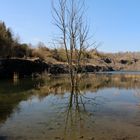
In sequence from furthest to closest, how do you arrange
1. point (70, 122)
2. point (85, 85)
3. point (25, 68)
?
point (25, 68) → point (85, 85) → point (70, 122)

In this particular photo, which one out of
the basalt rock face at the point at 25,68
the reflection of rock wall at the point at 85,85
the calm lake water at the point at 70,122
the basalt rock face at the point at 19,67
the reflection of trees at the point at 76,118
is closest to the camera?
the calm lake water at the point at 70,122

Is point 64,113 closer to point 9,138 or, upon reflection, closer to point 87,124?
point 87,124

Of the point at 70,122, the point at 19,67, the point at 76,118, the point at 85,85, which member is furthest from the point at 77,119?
the point at 19,67

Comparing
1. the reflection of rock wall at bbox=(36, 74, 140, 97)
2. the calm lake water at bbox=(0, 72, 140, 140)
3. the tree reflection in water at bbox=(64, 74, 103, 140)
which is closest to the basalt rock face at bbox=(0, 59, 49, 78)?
the reflection of rock wall at bbox=(36, 74, 140, 97)

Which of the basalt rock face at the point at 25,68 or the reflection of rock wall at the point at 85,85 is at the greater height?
the basalt rock face at the point at 25,68

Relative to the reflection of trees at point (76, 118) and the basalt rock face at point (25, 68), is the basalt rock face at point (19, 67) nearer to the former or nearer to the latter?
the basalt rock face at point (25, 68)

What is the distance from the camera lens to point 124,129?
1150 cm

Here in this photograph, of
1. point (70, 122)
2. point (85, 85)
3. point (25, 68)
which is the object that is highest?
point (25, 68)

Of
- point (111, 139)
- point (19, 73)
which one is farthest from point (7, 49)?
point (111, 139)

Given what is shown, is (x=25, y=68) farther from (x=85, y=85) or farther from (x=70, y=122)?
(x=70, y=122)

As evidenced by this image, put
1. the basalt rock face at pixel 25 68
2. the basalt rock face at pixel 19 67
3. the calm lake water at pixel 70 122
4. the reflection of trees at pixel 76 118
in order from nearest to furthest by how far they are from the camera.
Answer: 1. the calm lake water at pixel 70 122
2. the reflection of trees at pixel 76 118
3. the basalt rock face at pixel 19 67
4. the basalt rock face at pixel 25 68

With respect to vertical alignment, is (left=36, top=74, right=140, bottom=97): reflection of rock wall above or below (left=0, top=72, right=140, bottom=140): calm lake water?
above

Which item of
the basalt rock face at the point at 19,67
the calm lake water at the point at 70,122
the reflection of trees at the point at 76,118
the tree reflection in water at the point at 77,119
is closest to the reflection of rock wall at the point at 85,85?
the reflection of trees at the point at 76,118

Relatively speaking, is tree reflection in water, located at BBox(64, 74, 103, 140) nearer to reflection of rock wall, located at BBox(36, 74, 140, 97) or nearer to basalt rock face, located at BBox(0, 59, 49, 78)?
reflection of rock wall, located at BBox(36, 74, 140, 97)
